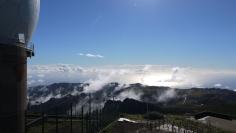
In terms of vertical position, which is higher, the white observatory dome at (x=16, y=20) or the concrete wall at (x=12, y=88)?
the white observatory dome at (x=16, y=20)

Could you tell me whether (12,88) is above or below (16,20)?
below

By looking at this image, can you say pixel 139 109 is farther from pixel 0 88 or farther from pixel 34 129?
pixel 0 88

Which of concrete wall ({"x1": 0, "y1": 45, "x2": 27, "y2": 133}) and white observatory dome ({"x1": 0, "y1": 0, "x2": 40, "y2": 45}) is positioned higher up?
white observatory dome ({"x1": 0, "y1": 0, "x2": 40, "y2": 45})

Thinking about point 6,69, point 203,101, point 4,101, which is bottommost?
point 203,101

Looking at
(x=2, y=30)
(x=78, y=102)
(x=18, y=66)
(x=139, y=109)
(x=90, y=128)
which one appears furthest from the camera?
(x=78, y=102)

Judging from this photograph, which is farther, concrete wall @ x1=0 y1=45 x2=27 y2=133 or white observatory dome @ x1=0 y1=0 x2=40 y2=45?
concrete wall @ x1=0 y1=45 x2=27 y2=133

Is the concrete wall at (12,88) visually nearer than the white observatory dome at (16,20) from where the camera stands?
No

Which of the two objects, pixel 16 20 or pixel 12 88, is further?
pixel 12 88

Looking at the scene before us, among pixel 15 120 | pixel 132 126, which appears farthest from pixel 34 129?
pixel 15 120
